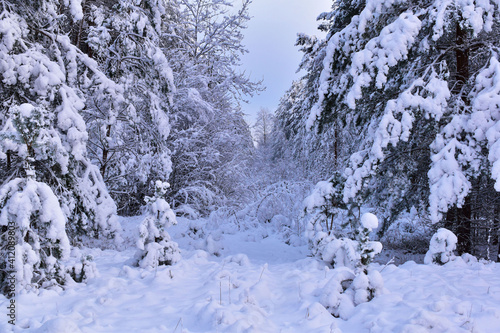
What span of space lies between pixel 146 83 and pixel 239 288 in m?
6.50

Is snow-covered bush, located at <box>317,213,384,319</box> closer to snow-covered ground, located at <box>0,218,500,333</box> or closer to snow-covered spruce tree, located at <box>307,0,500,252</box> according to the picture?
snow-covered ground, located at <box>0,218,500,333</box>

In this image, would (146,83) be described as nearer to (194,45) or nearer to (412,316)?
(194,45)

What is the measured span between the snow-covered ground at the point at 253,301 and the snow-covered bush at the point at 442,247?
0.17 metres

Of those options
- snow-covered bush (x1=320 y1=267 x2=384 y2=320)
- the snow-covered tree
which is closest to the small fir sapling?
snow-covered bush (x1=320 y1=267 x2=384 y2=320)

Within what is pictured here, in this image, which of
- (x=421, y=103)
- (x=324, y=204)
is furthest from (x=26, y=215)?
(x=421, y=103)

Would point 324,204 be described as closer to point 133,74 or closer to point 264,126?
point 133,74

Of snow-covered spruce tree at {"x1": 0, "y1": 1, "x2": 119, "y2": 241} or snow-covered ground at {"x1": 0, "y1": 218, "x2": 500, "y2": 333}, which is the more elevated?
snow-covered spruce tree at {"x1": 0, "y1": 1, "x2": 119, "y2": 241}

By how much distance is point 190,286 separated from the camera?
4230mm

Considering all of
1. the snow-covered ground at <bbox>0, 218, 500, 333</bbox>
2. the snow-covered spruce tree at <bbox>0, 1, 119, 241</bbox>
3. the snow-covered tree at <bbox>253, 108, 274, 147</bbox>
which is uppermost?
the snow-covered tree at <bbox>253, 108, 274, 147</bbox>

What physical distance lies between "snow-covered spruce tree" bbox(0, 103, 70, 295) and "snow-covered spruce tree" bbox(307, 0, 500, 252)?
4.29 meters

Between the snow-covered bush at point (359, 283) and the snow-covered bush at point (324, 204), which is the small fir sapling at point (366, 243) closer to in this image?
the snow-covered bush at point (359, 283)

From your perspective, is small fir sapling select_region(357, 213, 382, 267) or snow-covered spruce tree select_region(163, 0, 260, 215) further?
snow-covered spruce tree select_region(163, 0, 260, 215)

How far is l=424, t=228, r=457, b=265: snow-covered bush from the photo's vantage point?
4.80 m

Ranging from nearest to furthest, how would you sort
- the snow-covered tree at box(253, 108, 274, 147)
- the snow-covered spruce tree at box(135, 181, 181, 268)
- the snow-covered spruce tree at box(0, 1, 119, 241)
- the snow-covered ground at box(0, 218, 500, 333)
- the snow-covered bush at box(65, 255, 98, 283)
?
the snow-covered ground at box(0, 218, 500, 333), the snow-covered bush at box(65, 255, 98, 283), the snow-covered spruce tree at box(0, 1, 119, 241), the snow-covered spruce tree at box(135, 181, 181, 268), the snow-covered tree at box(253, 108, 274, 147)
